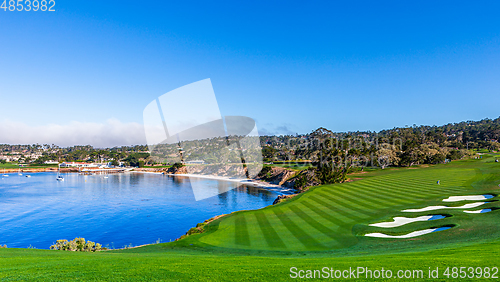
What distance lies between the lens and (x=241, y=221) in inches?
939

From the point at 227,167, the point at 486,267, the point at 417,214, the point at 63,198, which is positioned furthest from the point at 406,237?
the point at 227,167

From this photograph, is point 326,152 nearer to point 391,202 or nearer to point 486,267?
point 391,202

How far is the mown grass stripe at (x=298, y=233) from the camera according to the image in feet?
49.7

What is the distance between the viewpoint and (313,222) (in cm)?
2078

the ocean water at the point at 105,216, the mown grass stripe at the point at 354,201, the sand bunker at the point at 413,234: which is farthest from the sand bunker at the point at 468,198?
the ocean water at the point at 105,216

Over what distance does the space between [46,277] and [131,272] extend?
2067mm

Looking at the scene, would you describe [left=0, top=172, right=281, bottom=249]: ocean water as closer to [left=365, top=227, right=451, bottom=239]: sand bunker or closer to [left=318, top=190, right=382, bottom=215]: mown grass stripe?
[left=318, top=190, right=382, bottom=215]: mown grass stripe

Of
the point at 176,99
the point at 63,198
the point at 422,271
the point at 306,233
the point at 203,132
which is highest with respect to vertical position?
the point at 176,99

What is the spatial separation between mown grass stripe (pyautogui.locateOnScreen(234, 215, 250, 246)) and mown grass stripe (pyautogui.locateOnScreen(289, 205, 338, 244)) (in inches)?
207

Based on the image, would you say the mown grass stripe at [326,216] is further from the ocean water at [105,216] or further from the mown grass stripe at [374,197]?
the ocean water at [105,216]

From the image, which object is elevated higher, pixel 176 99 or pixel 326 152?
pixel 176 99

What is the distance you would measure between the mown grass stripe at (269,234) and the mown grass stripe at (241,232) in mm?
1297

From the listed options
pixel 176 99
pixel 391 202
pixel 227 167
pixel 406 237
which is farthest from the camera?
pixel 227 167

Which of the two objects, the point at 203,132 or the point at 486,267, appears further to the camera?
the point at 203,132
